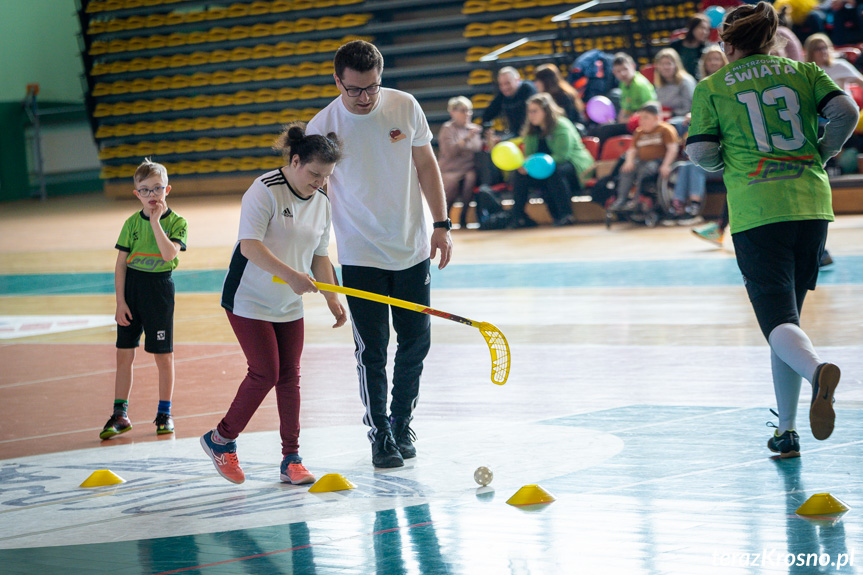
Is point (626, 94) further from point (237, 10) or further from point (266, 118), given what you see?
point (237, 10)

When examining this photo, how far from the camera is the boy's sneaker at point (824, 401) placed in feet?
11.7

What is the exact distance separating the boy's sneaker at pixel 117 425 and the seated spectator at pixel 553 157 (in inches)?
360

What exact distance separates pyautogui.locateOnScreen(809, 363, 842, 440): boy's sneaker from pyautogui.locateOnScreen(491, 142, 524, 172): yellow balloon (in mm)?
10421

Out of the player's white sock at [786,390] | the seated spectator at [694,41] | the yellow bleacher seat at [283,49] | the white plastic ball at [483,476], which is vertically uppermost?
the yellow bleacher seat at [283,49]

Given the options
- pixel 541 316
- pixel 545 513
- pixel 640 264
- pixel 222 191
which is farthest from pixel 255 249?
pixel 222 191

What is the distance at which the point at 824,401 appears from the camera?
3572mm

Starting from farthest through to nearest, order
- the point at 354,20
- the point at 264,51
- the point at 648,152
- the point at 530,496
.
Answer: the point at 264,51 < the point at 354,20 < the point at 648,152 < the point at 530,496

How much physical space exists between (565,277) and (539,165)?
4024 millimetres

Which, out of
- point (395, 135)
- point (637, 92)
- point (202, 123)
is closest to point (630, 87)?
point (637, 92)

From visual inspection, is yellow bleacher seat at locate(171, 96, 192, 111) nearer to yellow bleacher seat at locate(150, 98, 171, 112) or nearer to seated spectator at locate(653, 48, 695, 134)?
yellow bleacher seat at locate(150, 98, 171, 112)

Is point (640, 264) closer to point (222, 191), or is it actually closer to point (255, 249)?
point (255, 249)

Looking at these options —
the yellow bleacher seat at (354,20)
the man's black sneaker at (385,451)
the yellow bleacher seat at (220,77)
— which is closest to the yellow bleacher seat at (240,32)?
the yellow bleacher seat at (220,77)

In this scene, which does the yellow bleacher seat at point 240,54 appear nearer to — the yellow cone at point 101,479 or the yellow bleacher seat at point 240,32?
the yellow bleacher seat at point 240,32

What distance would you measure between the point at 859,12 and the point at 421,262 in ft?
38.3
